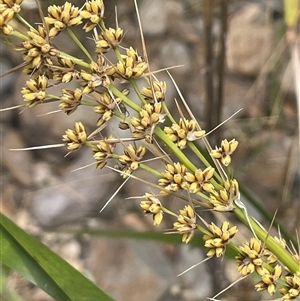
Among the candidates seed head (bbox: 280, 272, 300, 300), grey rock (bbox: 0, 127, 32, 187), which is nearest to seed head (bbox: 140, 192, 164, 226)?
seed head (bbox: 280, 272, 300, 300)

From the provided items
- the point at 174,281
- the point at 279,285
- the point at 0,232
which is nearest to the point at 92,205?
the point at 174,281

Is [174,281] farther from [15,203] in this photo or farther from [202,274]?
[15,203]

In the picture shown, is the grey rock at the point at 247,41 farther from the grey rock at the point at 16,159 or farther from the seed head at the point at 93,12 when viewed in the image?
the seed head at the point at 93,12

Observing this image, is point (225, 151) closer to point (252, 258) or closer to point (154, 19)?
point (252, 258)

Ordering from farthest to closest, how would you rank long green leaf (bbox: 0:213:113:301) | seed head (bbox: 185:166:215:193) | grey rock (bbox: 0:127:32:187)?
grey rock (bbox: 0:127:32:187) → long green leaf (bbox: 0:213:113:301) → seed head (bbox: 185:166:215:193)

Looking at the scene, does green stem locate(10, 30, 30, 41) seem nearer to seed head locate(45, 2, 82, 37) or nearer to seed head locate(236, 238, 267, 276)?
seed head locate(45, 2, 82, 37)

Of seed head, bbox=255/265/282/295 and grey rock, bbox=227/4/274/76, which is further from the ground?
seed head, bbox=255/265/282/295
